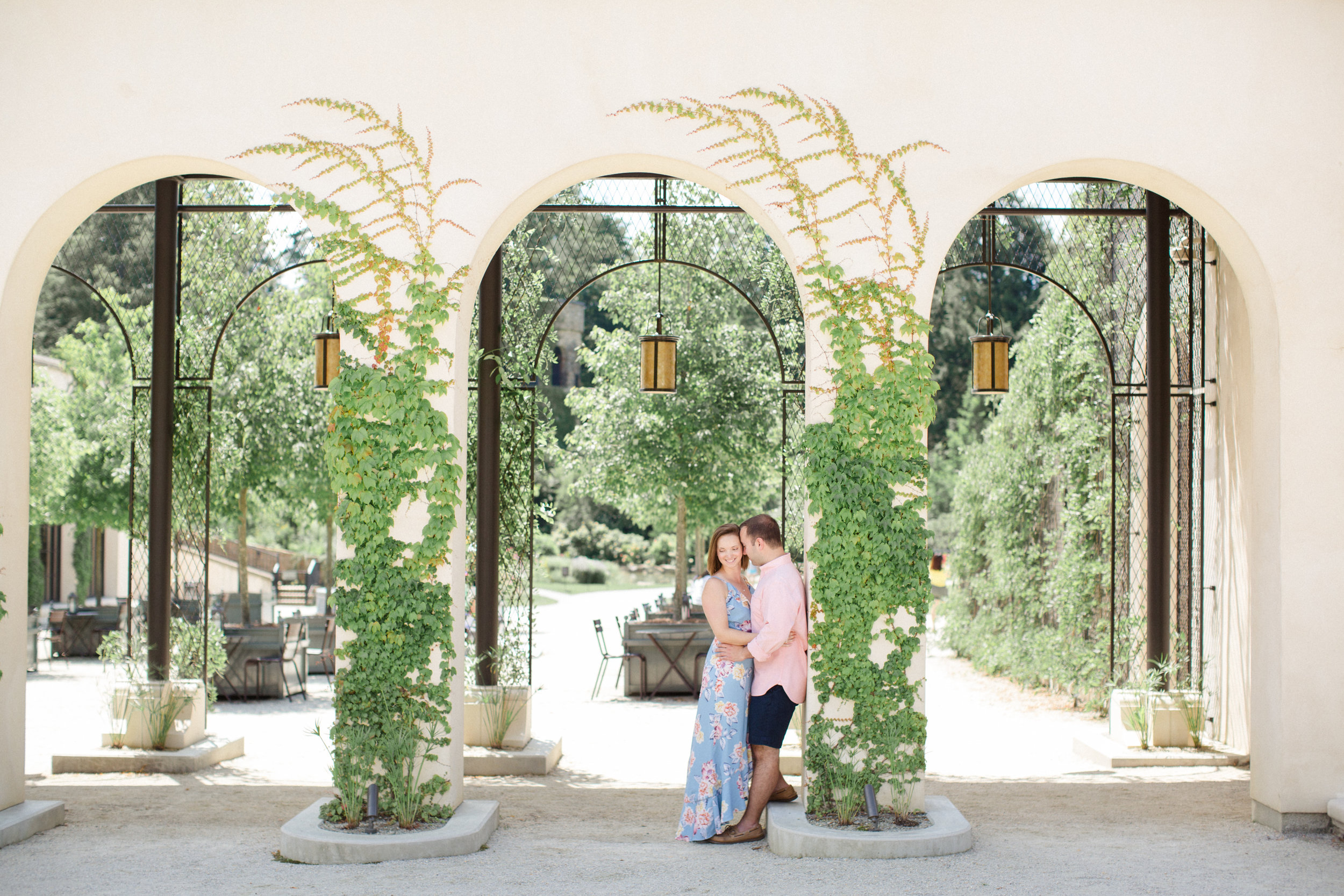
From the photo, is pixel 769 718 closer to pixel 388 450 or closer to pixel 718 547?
pixel 718 547

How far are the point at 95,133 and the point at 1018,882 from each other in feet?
17.2

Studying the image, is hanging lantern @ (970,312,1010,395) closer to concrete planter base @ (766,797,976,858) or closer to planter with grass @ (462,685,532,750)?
planter with grass @ (462,685,532,750)

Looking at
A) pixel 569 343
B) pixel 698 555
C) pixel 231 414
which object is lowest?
pixel 698 555

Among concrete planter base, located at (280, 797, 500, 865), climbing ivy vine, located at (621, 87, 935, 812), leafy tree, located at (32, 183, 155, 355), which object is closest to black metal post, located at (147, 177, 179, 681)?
concrete planter base, located at (280, 797, 500, 865)

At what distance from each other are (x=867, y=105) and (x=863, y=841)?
325 centimetres

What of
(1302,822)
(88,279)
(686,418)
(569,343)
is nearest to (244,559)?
(686,418)

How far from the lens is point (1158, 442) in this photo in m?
7.79

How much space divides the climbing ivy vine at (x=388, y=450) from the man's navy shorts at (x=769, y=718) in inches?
54.3

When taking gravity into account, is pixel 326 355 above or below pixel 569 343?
below

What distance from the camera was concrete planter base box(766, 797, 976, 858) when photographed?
15.7ft

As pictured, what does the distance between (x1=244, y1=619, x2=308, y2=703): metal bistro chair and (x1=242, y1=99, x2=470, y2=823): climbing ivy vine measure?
5.68 metres

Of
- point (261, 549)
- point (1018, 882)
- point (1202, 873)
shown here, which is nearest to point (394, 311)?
point (1018, 882)

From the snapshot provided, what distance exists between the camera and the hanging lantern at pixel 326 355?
8633mm

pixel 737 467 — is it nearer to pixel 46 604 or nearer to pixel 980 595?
Answer: pixel 980 595
